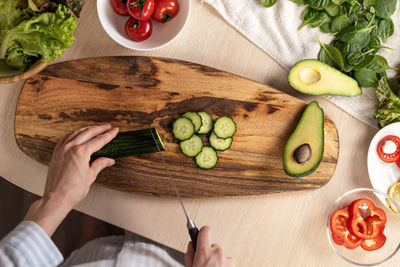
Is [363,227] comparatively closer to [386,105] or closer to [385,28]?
[386,105]

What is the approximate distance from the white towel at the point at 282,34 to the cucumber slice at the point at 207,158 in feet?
1.49

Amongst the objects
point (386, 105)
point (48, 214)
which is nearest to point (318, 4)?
point (386, 105)

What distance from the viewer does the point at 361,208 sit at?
4.47ft

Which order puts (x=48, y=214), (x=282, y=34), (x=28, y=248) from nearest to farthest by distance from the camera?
(x=28, y=248)
(x=48, y=214)
(x=282, y=34)

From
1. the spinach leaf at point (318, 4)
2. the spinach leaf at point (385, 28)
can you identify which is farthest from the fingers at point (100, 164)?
the spinach leaf at point (385, 28)

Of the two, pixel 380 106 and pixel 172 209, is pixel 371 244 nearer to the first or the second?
pixel 380 106

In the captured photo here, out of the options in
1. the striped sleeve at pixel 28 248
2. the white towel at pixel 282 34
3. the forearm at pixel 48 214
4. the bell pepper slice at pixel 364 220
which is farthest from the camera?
the white towel at pixel 282 34

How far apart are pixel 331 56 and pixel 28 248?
128 centimetres

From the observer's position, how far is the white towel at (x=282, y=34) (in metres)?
1.44

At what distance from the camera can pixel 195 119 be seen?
1.37 meters

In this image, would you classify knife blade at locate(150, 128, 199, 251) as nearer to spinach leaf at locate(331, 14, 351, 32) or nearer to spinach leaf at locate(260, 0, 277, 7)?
spinach leaf at locate(260, 0, 277, 7)

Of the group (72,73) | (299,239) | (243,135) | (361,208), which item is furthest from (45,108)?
(361,208)

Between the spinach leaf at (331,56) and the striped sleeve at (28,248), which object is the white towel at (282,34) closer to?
the spinach leaf at (331,56)

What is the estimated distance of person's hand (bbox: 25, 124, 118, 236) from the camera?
1.26 metres
